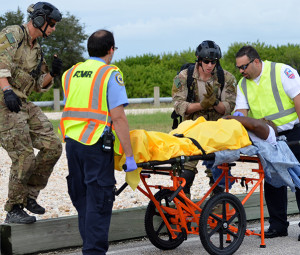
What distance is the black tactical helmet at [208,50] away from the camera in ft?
21.5

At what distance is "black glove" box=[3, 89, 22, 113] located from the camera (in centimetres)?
561

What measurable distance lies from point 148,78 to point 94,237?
25.7m

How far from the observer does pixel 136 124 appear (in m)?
18.7

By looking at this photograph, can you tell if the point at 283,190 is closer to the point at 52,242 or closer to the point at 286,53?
the point at 52,242

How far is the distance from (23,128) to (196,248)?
2051mm

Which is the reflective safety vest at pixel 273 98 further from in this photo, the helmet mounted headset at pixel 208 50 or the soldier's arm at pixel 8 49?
the soldier's arm at pixel 8 49

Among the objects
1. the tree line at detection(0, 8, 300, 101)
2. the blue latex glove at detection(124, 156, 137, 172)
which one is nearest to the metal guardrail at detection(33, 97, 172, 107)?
the tree line at detection(0, 8, 300, 101)

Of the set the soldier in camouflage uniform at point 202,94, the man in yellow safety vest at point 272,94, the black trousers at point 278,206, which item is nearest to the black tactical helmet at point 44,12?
the soldier in camouflage uniform at point 202,94

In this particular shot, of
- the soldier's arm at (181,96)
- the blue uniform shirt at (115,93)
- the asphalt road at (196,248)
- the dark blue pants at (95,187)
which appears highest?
the blue uniform shirt at (115,93)

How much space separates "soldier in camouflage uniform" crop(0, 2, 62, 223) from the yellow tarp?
109 centimetres

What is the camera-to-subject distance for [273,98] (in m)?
6.44

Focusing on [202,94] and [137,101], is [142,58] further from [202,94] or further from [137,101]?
[202,94]

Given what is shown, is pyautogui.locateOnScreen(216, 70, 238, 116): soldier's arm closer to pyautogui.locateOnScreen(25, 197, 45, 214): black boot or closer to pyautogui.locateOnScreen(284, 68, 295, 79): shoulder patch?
pyautogui.locateOnScreen(284, 68, 295, 79): shoulder patch

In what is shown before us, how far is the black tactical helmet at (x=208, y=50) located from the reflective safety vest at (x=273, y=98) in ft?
1.65
